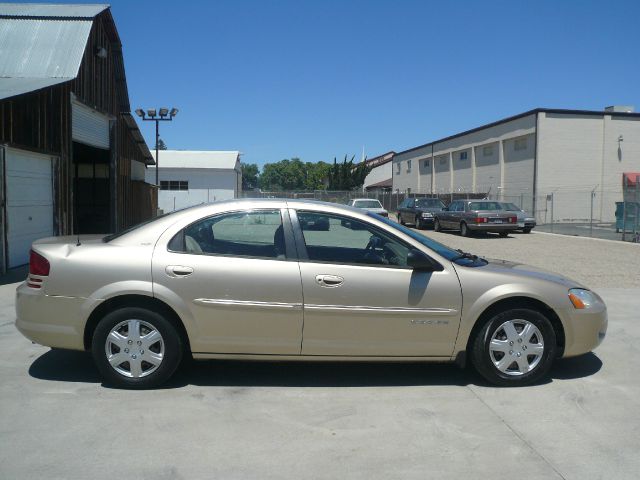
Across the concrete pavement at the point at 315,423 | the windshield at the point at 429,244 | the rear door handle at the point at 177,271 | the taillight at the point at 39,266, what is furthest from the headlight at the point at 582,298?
the taillight at the point at 39,266

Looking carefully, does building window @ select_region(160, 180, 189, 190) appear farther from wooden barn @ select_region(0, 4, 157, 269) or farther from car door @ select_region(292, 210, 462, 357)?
car door @ select_region(292, 210, 462, 357)

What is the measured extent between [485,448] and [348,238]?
2.14 meters

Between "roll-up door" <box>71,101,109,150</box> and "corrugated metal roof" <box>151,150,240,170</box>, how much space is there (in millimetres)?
32451

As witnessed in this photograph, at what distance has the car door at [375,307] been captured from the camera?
4.80m

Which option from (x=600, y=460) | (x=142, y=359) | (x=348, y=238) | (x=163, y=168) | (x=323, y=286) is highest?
(x=163, y=168)

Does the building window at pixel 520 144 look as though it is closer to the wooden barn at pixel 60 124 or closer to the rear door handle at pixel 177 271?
the wooden barn at pixel 60 124

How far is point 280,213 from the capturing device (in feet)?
16.6

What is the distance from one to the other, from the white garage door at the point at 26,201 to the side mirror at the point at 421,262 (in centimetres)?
836

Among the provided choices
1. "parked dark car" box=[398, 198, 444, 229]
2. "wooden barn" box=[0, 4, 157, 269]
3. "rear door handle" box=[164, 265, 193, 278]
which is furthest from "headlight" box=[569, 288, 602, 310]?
"parked dark car" box=[398, 198, 444, 229]

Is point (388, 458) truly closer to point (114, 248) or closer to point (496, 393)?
point (496, 393)

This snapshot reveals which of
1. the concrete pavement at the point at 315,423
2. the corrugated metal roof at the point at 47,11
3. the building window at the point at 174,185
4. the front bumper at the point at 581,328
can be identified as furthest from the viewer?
the building window at the point at 174,185

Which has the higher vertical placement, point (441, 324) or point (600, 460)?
point (441, 324)

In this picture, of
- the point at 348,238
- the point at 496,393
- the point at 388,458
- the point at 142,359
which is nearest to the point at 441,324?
the point at 496,393

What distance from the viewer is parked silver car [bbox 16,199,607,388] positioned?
4.78 metres
